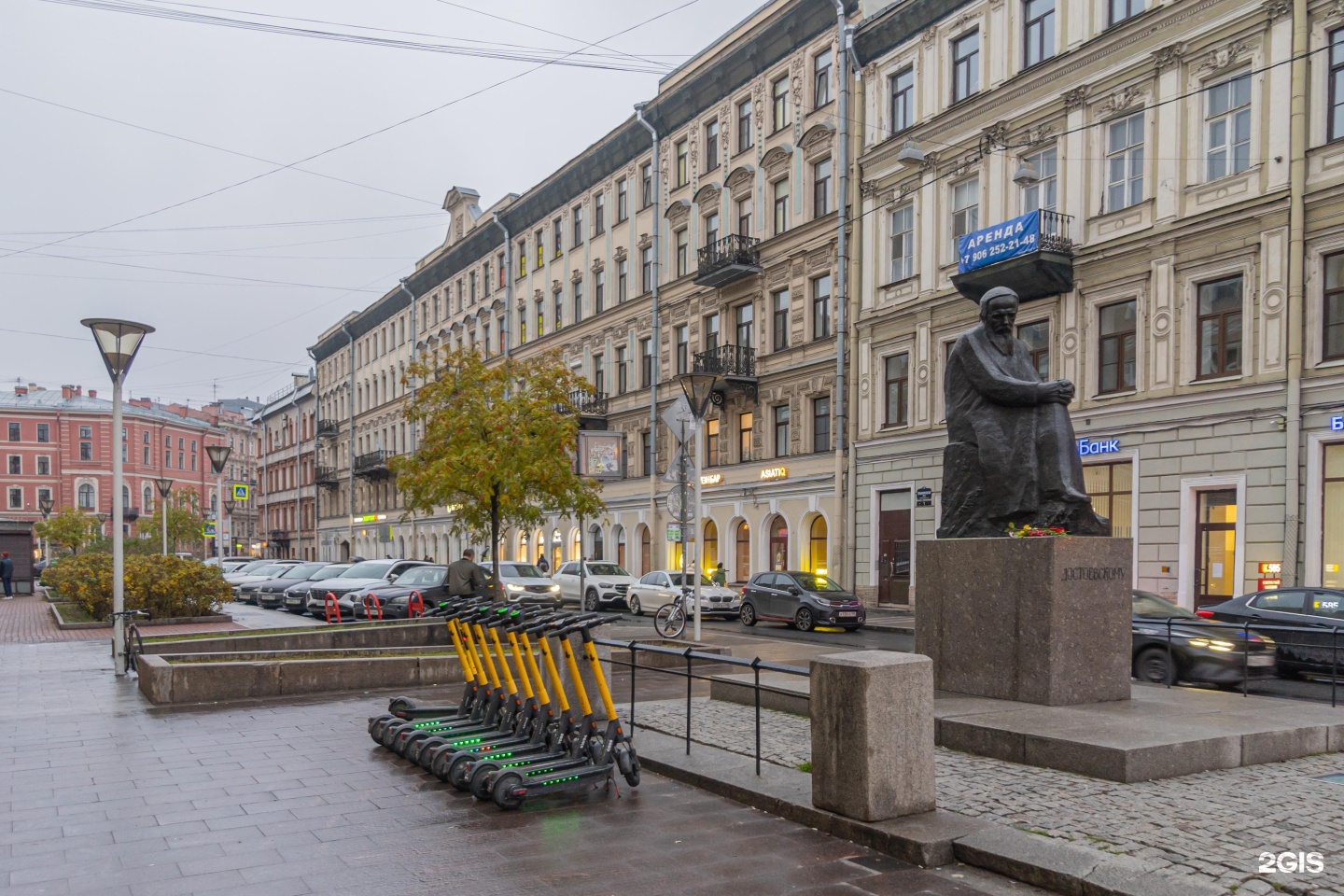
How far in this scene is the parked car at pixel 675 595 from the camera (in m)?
29.0

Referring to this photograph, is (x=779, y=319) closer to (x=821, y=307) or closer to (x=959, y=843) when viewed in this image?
(x=821, y=307)

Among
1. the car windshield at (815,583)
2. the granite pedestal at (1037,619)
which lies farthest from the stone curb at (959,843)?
the car windshield at (815,583)

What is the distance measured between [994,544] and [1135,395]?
54.0 feet

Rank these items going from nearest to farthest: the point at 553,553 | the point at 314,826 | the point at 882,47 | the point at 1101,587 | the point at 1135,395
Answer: the point at 314,826, the point at 1101,587, the point at 1135,395, the point at 882,47, the point at 553,553

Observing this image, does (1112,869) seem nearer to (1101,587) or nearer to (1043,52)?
(1101,587)

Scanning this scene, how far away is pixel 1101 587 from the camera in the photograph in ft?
28.9

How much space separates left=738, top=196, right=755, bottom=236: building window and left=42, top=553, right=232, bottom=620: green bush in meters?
20.5

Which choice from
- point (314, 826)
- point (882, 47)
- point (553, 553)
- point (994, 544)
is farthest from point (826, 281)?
point (314, 826)

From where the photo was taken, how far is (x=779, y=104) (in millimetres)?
35312

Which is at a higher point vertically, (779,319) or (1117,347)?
(779,319)

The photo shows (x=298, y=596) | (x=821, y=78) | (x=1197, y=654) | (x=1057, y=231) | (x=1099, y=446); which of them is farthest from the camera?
(x=821, y=78)

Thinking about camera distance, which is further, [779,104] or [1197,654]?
[779,104]

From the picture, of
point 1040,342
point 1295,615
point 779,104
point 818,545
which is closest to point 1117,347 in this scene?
point 1040,342

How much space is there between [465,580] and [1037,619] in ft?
33.3
